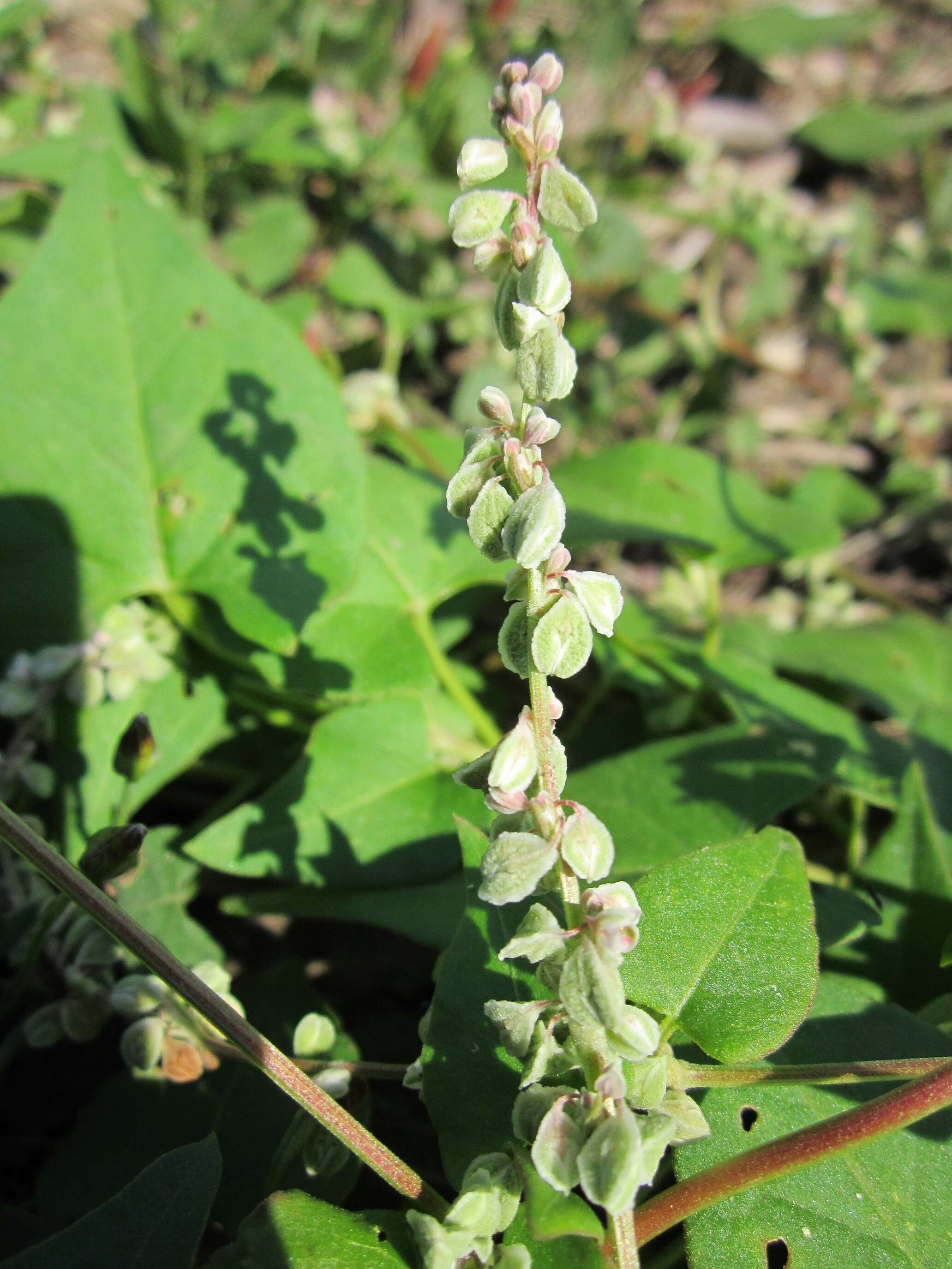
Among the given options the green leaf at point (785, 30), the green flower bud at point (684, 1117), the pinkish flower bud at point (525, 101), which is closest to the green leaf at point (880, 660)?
the green flower bud at point (684, 1117)

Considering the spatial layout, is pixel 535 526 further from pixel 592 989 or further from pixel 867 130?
pixel 867 130

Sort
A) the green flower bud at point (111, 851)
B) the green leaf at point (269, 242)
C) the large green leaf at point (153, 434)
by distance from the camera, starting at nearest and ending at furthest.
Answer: the green flower bud at point (111, 851)
the large green leaf at point (153, 434)
the green leaf at point (269, 242)

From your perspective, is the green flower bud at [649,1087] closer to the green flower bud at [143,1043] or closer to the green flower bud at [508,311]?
the green flower bud at [143,1043]

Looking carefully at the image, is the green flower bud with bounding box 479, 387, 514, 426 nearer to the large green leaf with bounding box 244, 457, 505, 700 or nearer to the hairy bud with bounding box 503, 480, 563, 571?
the hairy bud with bounding box 503, 480, 563, 571

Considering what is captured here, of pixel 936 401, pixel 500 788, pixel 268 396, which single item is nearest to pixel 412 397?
pixel 268 396

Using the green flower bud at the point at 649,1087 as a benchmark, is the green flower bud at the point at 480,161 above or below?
above

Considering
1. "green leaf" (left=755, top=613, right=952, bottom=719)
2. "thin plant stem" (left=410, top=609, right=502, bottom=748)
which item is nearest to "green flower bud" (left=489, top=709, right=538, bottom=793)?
"thin plant stem" (left=410, top=609, right=502, bottom=748)
